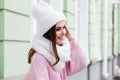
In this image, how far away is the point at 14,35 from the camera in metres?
3.46

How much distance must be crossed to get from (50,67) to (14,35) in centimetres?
81

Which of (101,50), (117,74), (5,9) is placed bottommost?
(117,74)

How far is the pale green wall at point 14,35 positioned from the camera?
10.7 feet

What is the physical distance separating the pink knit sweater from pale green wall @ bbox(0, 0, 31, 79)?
0.58m

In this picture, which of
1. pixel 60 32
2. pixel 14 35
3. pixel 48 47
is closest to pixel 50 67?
pixel 48 47

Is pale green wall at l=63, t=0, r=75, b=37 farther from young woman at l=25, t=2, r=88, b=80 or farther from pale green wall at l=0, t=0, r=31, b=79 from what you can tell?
young woman at l=25, t=2, r=88, b=80

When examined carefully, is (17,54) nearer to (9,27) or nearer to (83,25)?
(9,27)

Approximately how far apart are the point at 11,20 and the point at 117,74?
323 inches

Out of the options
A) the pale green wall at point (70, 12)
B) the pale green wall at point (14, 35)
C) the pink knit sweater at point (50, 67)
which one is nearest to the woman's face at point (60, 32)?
the pink knit sweater at point (50, 67)

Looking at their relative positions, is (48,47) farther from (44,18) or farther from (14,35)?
(14,35)

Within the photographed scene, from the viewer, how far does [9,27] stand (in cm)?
336

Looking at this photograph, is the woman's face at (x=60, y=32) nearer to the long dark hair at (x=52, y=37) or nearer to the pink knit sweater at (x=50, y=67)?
the long dark hair at (x=52, y=37)

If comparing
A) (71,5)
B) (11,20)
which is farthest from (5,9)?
(71,5)

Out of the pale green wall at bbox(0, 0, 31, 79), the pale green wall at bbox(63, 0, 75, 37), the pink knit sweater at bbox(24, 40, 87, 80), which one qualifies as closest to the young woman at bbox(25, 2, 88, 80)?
the pink knit sweater at bbox(24, 40, 87, 80)
